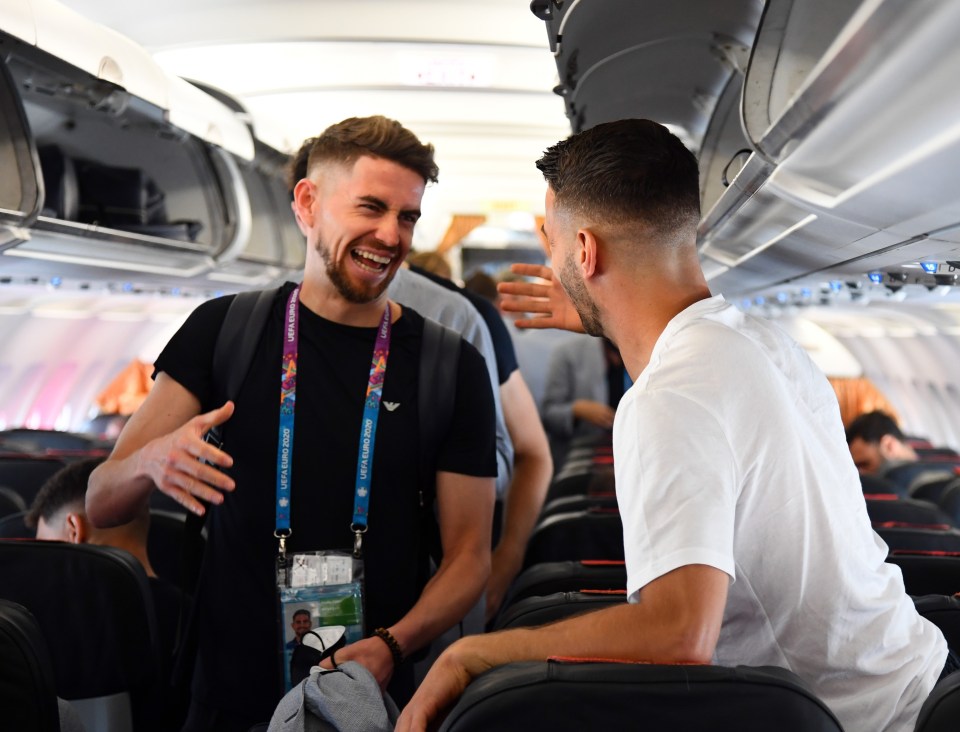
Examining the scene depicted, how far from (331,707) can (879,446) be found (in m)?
6.00

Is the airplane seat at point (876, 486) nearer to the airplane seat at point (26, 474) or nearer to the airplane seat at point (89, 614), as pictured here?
the airplane seat at point (89, 614)

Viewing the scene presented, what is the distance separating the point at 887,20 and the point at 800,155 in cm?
113

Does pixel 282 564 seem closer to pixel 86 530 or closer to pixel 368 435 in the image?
pixel 368 435

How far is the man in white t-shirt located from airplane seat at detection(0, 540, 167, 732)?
48.9 inches

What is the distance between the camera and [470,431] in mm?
2744

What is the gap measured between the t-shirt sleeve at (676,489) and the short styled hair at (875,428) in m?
5.93

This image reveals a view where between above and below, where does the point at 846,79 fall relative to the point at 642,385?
above

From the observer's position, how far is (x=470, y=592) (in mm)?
2654

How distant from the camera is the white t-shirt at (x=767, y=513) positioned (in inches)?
65.9

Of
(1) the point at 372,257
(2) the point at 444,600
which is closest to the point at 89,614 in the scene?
(2) the point at 444,600

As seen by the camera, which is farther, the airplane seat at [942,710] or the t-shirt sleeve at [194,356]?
the t-shirt sleeve at [194,356]

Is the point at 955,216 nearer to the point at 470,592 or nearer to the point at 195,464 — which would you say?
the point at 470,592

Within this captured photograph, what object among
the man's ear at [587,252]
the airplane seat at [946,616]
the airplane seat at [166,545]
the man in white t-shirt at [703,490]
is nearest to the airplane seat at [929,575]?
the airplane seat at [946,616]

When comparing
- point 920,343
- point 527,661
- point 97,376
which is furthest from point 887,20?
point 97,376
